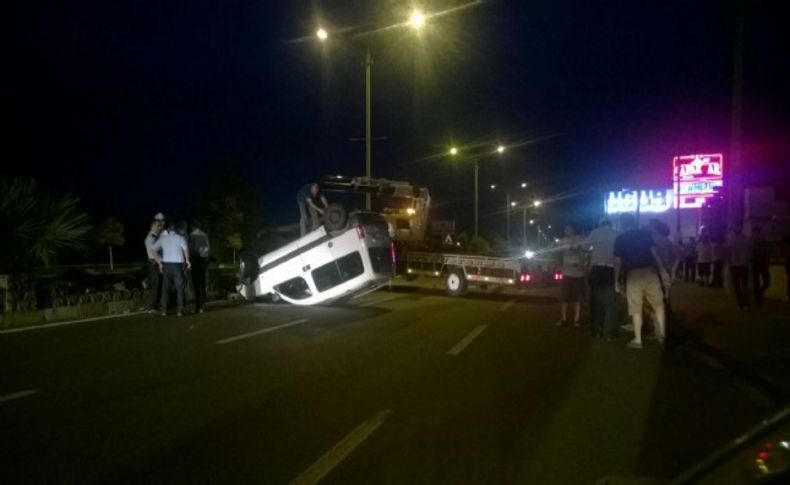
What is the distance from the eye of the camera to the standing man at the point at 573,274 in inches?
543

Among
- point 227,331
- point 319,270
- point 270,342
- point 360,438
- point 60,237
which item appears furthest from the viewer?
point 319,270

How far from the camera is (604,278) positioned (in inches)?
493

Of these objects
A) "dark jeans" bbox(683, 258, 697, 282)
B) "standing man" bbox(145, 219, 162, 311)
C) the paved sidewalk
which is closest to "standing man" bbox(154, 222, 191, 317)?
Answer: "standing man" bbox(145, 219, 162, 311)

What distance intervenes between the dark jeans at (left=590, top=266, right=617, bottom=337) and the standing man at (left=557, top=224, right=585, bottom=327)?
0.91 metres

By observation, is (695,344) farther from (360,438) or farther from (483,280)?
(483,280)

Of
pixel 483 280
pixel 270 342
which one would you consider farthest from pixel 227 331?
pixel 483 280

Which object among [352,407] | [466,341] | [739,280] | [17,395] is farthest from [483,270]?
[17,395]

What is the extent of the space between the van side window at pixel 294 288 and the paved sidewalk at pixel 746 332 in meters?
8.15

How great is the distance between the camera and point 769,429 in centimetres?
200

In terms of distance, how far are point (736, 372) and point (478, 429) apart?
479 centimetres

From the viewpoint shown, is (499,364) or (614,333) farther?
(614,333)

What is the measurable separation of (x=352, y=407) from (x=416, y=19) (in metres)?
15.2

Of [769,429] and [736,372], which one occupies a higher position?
[769,429]

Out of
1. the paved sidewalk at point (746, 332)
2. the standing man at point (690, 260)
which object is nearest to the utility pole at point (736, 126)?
the paved sidewalk at point (746, 332)
